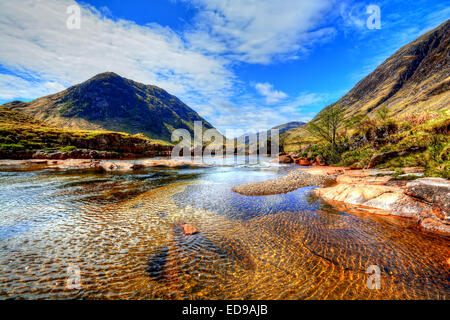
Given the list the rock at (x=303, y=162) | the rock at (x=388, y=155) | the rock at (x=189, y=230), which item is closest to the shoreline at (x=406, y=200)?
the rock at (x=189, y=230)

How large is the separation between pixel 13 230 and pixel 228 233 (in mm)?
11864

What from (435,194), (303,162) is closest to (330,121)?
(303,162)

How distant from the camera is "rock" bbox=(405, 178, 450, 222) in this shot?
29.2 feet

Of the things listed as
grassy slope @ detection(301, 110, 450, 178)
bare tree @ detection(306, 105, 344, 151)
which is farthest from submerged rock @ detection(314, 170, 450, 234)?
bare tree @ detection(306, 105, 344, 151)

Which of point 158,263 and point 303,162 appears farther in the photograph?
point 303,162

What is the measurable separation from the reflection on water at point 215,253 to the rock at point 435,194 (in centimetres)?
176

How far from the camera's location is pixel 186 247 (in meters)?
7.82

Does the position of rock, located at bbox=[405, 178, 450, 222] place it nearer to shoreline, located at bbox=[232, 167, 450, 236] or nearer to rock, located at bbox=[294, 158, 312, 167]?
shoreline, located at bbox=[232, 167, 450, 236]

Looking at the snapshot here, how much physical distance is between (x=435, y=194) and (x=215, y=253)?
42.0 ft

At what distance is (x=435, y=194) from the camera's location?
9484 millimetres

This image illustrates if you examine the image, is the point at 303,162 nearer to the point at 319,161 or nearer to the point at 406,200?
the point at 319,161

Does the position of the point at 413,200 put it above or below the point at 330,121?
below

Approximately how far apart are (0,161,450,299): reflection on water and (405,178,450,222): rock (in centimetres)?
176
